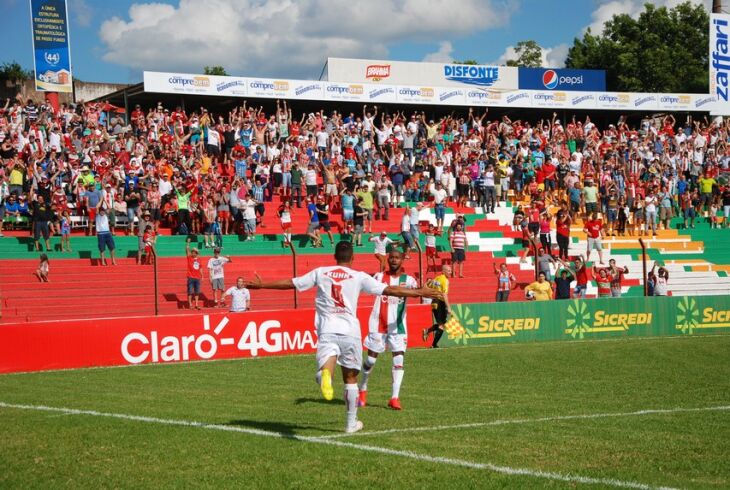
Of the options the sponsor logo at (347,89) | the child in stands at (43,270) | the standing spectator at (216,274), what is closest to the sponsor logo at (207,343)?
the standing spectator at (216,274)

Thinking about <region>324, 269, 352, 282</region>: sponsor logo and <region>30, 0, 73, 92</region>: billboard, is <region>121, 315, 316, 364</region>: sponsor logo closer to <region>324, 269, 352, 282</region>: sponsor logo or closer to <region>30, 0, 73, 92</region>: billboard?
<region>324, 269, 352, 282</region>: sponsor logo

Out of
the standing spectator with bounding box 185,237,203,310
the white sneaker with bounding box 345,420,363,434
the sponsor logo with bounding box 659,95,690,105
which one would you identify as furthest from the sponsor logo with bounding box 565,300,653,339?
the sponsor logo with bounding box 659,95,690,105

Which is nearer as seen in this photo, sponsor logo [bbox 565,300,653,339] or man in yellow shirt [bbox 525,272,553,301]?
sponsor logo [bbox 565,300,653,339]

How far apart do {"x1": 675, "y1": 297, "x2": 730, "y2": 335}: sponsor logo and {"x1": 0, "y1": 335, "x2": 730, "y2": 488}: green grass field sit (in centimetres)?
1051

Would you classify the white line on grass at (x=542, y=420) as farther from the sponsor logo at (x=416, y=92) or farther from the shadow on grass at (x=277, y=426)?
the sponsor logo at (x=416, y=92)

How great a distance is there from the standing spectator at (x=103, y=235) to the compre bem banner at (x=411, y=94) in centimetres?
1244

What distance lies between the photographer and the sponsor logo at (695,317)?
2780cm

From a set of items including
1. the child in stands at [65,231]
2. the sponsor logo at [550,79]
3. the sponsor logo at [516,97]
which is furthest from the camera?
the sponsor logo at [550,79]

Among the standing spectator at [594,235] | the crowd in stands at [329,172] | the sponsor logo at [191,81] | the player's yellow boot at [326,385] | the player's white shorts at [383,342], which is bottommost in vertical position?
the player's white shorts at [383,342]

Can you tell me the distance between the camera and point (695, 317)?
28.1 m

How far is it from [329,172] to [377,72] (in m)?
16.3

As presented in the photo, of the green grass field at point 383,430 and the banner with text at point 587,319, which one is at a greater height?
the green grass field at point 383,430

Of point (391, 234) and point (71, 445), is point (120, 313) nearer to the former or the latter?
point (391, 234)

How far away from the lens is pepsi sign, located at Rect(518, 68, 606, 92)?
50.5 m
